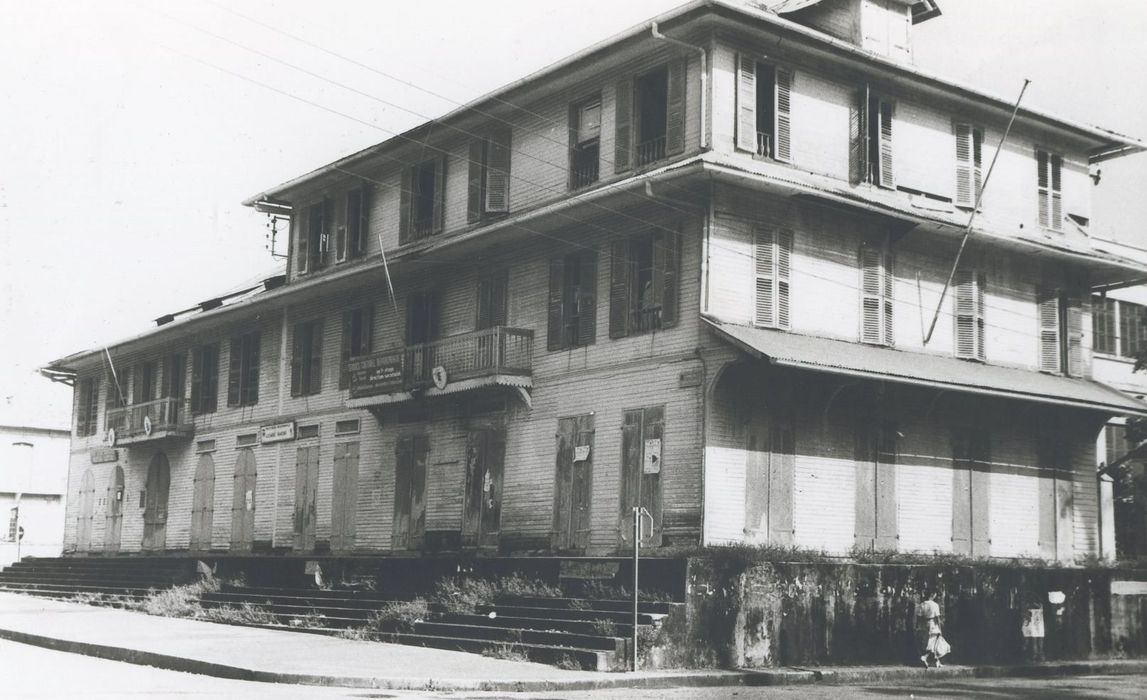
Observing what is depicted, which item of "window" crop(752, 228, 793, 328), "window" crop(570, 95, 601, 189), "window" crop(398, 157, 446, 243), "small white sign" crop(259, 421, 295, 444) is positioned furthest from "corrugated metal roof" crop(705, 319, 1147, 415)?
"small white sign" crop(259, 421, 295, 444)

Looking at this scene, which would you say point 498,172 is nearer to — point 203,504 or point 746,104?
point 746,104

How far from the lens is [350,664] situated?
691 inches

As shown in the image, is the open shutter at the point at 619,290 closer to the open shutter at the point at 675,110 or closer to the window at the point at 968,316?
the open shutter at the point at 675,110

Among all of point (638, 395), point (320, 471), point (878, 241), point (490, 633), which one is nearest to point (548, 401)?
point (638, 395)

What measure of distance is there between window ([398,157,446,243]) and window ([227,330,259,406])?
7729mm

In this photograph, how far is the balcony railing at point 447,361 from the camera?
2520cm

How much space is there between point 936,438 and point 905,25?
8.86 m

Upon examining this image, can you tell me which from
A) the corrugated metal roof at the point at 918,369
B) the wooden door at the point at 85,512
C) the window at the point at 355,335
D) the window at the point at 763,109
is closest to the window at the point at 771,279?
the corrugated metal roof at the point at 918,369

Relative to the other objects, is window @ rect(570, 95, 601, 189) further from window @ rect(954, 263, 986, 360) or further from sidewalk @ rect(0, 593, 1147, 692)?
sidewalk @ rect(0, 593, 1147, 692)

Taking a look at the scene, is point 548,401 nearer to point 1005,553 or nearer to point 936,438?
point 936,438

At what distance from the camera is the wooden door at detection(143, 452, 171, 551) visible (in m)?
38.5

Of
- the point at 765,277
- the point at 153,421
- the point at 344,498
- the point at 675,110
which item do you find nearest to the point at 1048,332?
the point at 765,277

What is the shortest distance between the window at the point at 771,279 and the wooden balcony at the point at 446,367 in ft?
16.5

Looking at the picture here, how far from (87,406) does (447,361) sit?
2252cm
